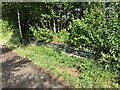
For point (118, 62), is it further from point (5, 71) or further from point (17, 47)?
point (17, 47)

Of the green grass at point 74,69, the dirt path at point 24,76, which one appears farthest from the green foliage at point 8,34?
the green grass at point 74,69

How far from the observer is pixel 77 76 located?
7582mm

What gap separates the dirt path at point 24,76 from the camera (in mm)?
7344

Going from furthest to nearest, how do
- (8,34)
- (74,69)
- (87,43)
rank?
(8,34), (74,69), (87,43)

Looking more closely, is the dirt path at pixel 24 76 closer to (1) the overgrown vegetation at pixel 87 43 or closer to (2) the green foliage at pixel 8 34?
(1) the overgrown vegetation at pixel 87 43

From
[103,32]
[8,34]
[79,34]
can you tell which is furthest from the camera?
[8,34]

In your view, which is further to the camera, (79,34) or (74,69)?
(74,69)

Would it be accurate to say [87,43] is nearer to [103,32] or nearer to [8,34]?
[103,32]

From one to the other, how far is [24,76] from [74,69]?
199 cm

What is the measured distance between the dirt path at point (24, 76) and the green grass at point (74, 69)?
334mm

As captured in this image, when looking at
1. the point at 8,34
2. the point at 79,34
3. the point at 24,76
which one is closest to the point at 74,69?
the point at 79,34

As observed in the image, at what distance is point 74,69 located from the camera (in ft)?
27.0

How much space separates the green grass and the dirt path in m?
0.33

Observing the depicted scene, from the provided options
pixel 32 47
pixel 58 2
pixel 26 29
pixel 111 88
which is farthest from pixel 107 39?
pixel 26 29
